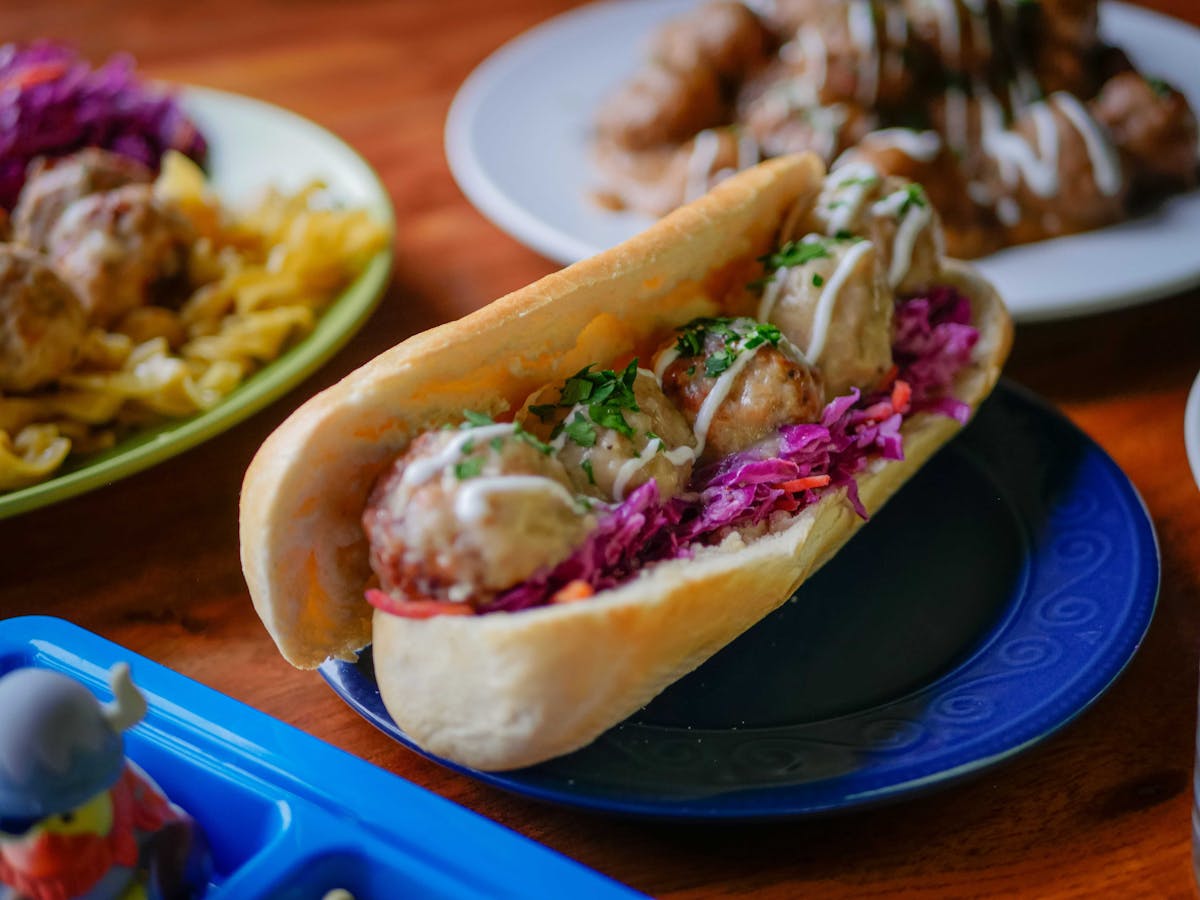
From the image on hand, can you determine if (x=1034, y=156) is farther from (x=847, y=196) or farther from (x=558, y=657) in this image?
(x=558, y=657)

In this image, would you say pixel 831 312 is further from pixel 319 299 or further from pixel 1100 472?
pixel 319 299

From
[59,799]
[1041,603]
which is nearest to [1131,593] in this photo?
[1041,603]

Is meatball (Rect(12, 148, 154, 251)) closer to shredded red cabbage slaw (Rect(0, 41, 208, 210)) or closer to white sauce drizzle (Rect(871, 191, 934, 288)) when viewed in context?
shredded red cabbage slaw (Rect(0, 41, 208, 210))

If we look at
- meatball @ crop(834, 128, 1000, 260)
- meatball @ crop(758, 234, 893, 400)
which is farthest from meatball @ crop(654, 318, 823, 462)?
meatball @ crop(834, 128, 1000, 260)

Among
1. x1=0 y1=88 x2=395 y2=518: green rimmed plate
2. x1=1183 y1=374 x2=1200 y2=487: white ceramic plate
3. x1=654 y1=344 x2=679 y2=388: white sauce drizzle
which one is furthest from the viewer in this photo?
x1=0 y1=88 x2=395 y2=518: green rimmed plate

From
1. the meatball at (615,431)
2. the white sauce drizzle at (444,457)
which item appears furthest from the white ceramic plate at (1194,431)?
the white sauce drizzle at (444,457)

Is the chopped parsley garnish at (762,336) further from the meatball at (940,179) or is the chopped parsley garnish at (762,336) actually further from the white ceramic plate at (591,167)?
the meatball at (940,179)
